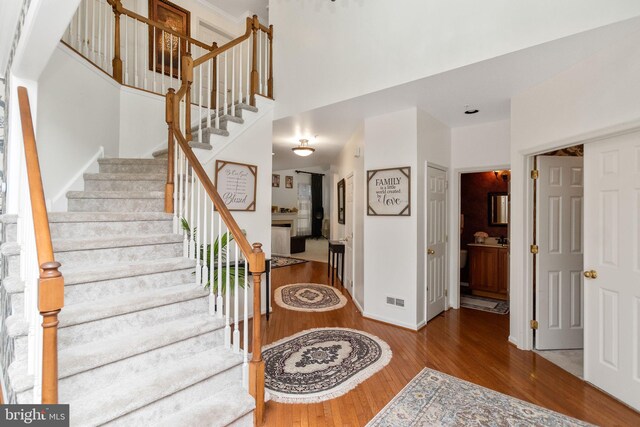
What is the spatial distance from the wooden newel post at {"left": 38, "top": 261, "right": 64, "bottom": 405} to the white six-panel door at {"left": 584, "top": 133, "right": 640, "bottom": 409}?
348cm

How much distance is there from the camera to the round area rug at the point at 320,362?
2.39 m

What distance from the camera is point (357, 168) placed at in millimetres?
4664

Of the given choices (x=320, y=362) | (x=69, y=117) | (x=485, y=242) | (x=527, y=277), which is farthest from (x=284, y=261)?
(x=527, y=277)

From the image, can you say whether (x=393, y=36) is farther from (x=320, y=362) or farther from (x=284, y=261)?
(x=284, y=261)

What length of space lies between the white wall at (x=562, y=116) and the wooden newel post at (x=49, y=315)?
3.44 meters

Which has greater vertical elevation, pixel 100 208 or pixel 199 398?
pixel 100 208

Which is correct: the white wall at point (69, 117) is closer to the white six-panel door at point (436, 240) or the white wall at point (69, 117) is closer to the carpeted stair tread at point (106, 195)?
the carpeted stair tread at point (106, 195)

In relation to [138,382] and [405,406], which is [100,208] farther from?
[405,406]

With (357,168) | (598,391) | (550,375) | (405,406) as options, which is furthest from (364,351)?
(357,168)

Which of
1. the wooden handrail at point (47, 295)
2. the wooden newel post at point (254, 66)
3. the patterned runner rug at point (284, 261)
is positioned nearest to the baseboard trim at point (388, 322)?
the wooden newel post at point (254, 66)

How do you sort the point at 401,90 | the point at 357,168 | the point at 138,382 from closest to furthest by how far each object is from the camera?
the point at 138,382 < the point at 401,90 < the point at 357,168

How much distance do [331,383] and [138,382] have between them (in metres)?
1.41

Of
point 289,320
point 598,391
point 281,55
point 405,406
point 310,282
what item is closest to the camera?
point 405,406

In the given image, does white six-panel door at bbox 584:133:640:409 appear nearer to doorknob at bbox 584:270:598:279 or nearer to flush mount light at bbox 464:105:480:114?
doorknob at bbox 584:270:598:279
